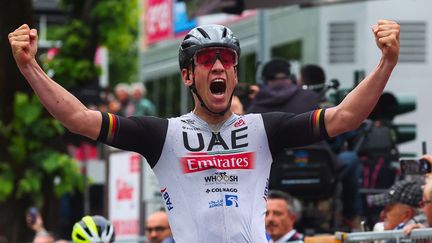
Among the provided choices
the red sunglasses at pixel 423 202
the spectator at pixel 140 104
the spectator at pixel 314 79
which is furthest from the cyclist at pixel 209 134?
the spectator at pixel 140 104

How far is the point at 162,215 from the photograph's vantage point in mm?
12375

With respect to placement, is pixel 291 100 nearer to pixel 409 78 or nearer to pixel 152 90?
pixel 409 78

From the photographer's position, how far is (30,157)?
61.3ft

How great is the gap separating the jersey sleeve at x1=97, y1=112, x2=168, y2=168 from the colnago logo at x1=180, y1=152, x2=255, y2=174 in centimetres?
15

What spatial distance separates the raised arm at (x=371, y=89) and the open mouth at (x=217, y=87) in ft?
1.66

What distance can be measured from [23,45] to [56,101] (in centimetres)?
30

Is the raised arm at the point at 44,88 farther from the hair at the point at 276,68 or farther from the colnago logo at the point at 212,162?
the hair at the point at 276,68

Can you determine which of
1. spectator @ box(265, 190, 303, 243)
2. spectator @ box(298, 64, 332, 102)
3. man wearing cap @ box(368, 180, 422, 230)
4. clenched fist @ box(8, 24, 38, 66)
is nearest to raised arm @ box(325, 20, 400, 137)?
clenched fist @ box(8, 24, 38, 66)

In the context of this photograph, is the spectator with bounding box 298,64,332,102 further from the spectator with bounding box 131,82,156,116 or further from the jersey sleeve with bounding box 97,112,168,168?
the spectator with bounding box 131,82,156,116

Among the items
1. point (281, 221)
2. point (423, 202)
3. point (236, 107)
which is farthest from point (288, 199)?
point (423, 202)

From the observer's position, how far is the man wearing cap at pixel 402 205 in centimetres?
1024

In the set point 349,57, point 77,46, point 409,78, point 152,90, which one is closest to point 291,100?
point 409,78

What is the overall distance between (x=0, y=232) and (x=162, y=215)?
21.0ft

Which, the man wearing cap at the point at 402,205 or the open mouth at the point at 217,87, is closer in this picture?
the open mouth at the point at 217,87
